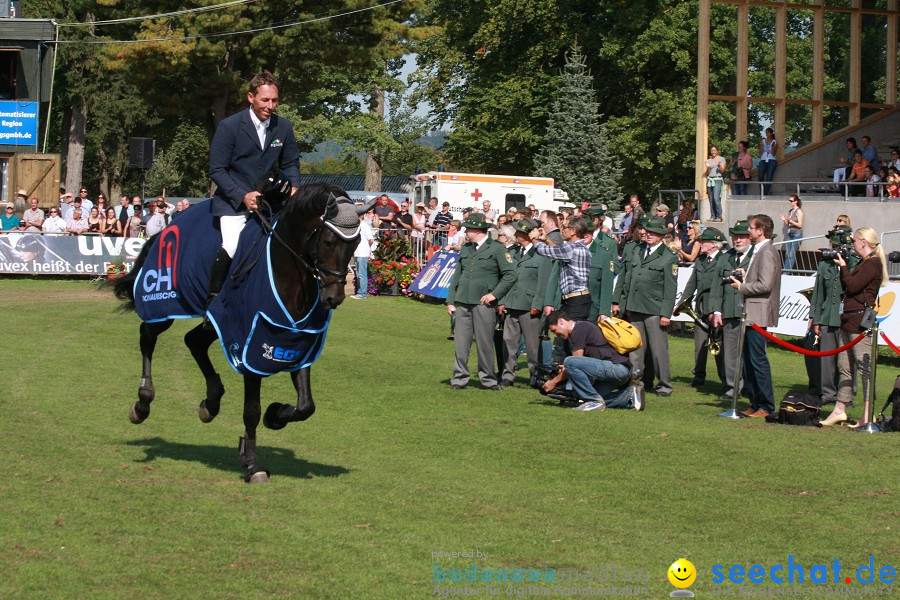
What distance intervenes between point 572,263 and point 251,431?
6.78 metres

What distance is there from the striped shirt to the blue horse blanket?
6126mm

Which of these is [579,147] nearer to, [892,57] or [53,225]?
[892,57]

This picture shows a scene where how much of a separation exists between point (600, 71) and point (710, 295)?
34.7m

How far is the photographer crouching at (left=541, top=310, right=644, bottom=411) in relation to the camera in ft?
44.7

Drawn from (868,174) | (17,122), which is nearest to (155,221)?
(17,122)

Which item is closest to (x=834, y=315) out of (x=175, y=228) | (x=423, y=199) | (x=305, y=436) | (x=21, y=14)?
(x=305, y=436)

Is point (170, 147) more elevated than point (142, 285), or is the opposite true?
point (170, 147)

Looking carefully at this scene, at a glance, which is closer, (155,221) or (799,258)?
(799,258)

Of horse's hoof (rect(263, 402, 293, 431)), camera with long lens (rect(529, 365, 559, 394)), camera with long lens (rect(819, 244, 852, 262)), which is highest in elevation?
camera with long lens (rect(819, 244, 852, 262))

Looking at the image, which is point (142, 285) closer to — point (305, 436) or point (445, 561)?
point (305, 436)

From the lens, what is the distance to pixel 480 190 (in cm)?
3422

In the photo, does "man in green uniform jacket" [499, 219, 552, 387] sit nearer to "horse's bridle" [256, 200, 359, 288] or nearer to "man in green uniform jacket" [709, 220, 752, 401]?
"man in green uniform jacket" [709, 220, 752, 401]

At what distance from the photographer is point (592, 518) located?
798 centimetres

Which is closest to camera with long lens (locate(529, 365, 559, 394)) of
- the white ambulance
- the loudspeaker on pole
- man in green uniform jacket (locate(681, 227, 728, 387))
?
man in green uniform jacket (locate(681, 227, 728, 387))
